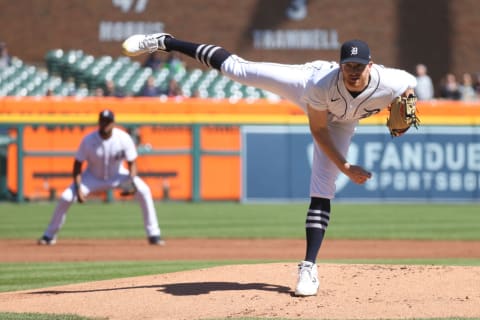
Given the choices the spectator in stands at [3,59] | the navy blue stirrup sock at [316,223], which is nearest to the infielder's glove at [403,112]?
the navy blue stirrup sock at [316,223]

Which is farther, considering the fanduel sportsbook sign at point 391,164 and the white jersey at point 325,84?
the fanduel sportsbook sign at point 391,164

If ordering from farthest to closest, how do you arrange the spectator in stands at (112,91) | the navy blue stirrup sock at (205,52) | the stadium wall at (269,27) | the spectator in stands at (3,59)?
the stadium wall at (269,27)
the spectator in stands at (3,59)
the spectator in stands at (112,91)
the navy blue stirrup sock at (205,52)

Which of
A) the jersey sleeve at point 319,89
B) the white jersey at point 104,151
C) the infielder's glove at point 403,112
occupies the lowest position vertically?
the white jersey at point 104,151

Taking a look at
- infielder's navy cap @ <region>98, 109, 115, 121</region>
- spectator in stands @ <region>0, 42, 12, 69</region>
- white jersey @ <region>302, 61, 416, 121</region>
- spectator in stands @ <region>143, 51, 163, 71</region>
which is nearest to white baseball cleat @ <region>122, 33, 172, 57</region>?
white jersey @ <region>302, 61, 416, 121</region>

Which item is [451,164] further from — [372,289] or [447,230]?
[372,289]

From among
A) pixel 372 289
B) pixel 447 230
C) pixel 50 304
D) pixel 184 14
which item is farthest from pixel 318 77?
pixel 184 14

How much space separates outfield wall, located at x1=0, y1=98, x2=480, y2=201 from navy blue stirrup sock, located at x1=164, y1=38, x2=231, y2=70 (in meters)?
10.2

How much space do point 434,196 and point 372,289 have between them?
1175 cm

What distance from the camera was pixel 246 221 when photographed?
15.1 metres

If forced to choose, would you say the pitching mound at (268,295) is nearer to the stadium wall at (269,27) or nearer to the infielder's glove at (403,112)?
the infielder's glove at (403,112)

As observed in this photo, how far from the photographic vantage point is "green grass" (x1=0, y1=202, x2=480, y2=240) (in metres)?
13.4

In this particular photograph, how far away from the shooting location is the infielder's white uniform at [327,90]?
6699mm

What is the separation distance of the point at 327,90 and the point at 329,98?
0.06 metres

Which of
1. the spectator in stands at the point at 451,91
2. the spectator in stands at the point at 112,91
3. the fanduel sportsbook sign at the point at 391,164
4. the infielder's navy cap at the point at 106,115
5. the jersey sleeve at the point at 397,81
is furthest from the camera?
the spectator in stands at the point at 451,91
